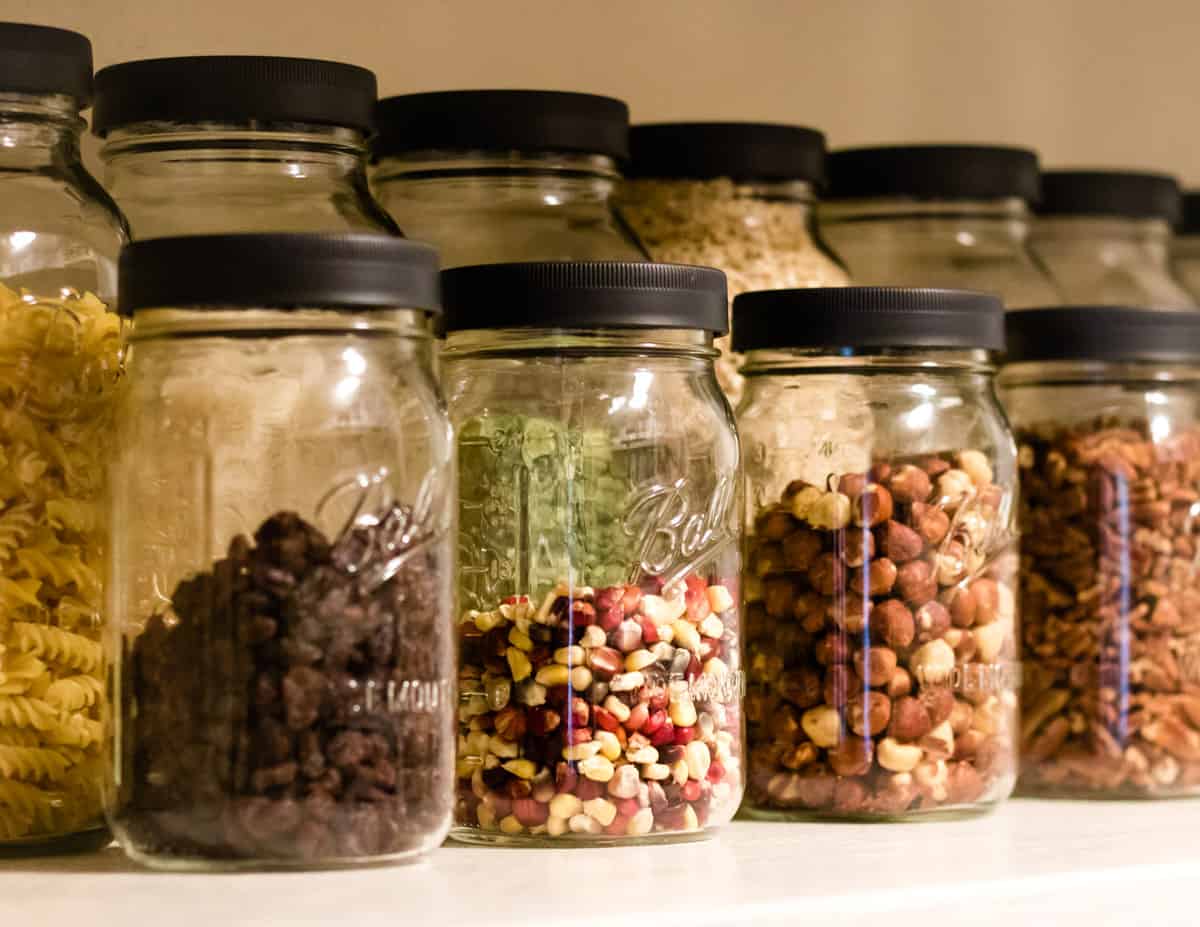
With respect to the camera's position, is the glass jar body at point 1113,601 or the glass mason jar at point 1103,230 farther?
the glass mason jar at point 1103,230

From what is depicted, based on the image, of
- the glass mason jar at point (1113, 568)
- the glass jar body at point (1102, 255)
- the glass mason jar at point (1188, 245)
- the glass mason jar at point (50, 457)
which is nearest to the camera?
the glass mason jar at point (50, 457)

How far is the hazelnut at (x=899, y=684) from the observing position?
1.07 metres

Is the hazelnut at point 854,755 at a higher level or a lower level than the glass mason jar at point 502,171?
lower

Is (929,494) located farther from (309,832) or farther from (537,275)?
(309,832)

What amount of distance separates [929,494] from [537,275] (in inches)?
9.7

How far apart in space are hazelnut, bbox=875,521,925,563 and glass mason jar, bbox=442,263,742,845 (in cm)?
9

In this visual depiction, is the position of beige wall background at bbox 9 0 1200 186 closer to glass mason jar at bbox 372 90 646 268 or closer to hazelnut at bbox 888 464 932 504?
glass mason jar at bbox 372 90 646 268

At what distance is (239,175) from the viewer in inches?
40.6

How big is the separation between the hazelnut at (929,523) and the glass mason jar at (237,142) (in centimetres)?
31

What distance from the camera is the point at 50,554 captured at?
3.10ft

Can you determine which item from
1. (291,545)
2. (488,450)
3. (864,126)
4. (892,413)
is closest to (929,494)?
(892,413)

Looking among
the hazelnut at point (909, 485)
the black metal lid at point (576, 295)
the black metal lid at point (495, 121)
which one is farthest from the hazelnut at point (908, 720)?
the black metal lid at point (495, 121)

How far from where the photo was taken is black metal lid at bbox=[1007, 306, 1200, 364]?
1215 mm

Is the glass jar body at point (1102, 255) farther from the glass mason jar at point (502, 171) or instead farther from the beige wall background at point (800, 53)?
the glass mason jar at point (502, 171)
